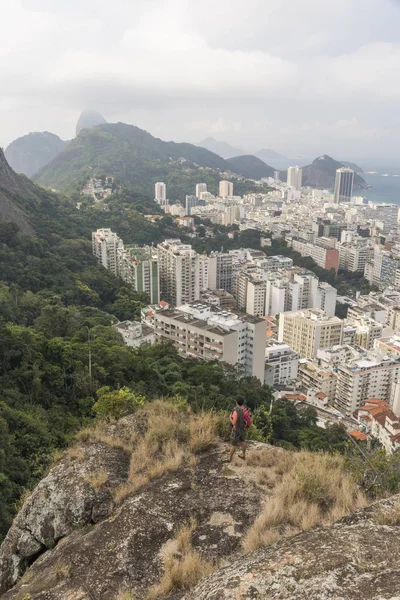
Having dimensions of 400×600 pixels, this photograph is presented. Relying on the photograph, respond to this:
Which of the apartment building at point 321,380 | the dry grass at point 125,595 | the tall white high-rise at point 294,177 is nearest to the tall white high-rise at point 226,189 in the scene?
the tall white high-rise at point 294,177

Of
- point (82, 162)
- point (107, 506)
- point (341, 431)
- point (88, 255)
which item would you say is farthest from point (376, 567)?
point (82, 162)

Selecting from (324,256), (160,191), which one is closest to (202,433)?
(324,256)

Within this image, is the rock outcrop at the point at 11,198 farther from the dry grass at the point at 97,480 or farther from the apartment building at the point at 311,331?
the dry grass at the point at 97,480

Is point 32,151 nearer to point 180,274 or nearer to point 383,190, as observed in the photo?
point 383,190

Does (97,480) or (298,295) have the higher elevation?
(97,480)

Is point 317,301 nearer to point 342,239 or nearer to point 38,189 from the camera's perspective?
point 342,239

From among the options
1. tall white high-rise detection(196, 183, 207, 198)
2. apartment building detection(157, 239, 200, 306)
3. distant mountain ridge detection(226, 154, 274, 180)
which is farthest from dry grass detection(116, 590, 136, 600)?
distant mountain ridge detection(226, 154, 274, 180)

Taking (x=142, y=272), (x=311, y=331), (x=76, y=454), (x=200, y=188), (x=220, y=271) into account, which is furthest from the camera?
(x=200, y=188)

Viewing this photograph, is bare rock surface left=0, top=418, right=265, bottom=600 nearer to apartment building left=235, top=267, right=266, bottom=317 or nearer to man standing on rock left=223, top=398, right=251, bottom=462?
man standing on rock left=223, top=398, right=251, bottom=462
